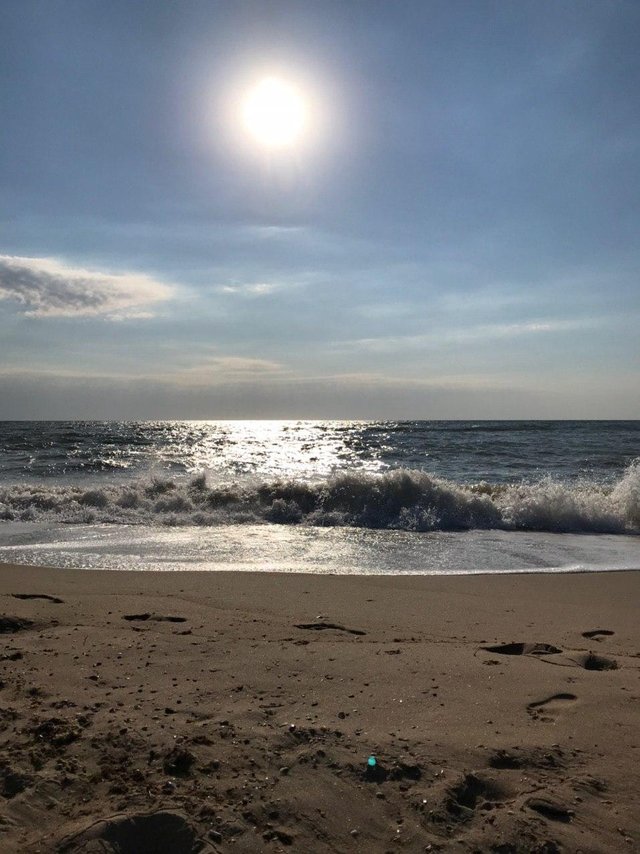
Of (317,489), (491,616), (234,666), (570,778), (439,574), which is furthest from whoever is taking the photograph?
(317,489)

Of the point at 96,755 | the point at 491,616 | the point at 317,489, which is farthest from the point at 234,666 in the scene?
the point at 317,489

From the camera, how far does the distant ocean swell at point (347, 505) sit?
448 inches

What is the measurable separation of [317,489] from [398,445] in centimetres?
1891

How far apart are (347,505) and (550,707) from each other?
30.5 feet

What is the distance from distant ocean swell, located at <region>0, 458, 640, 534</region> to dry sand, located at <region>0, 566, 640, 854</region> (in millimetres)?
6323

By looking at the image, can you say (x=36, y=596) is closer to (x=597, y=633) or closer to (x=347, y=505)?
(x=597, y=633)

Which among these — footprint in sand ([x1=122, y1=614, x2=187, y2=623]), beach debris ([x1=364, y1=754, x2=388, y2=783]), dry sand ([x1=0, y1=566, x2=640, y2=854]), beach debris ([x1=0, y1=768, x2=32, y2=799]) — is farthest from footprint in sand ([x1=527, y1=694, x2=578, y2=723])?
footprint in sand ([x1=122, y1=614, x2=187, y2=623])

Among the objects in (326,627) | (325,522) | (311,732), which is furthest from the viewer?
(325,522)

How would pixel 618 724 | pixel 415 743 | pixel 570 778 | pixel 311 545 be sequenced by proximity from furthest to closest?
pixel 311 545 → pixel 618 724 → pixel 415 743 → pixel 570 778

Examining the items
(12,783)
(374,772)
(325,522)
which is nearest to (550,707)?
(374,772)

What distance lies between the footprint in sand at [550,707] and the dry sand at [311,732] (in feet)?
0.04

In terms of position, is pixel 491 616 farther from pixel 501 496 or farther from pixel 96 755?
pixel 501 496

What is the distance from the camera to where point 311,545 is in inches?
359

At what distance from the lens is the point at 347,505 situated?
498 inches
